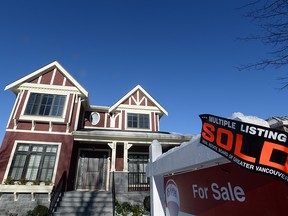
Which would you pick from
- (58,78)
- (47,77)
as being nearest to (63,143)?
(58,78)

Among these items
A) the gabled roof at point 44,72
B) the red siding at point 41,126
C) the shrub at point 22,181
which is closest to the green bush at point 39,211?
the shrub at point 22,181

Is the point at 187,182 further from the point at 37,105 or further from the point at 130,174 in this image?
the point at 37,105

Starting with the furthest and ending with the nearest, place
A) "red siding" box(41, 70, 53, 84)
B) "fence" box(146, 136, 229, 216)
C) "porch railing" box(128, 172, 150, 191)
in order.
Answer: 1. "red siding" box(41, 70, 53, 84)
2. "porch railing" box(128, 172, 150, 191)
3. "fence" box(146, 136, 229, 216)

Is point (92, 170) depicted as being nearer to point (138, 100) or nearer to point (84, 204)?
point (84, 204)

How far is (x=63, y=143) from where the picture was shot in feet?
37.8

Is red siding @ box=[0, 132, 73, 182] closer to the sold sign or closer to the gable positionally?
the gable

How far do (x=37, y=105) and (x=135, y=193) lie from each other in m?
8.24

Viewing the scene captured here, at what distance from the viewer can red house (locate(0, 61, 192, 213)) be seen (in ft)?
34.1

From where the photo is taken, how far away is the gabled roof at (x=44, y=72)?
12.5 m

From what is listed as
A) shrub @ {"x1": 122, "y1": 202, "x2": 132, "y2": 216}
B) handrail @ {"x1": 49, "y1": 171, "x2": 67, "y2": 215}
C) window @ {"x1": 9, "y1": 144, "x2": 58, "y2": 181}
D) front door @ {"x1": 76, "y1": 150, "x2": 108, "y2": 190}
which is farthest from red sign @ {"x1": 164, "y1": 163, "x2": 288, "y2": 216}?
front door @ {"x1": 76, "y1": 150, "x2": 108, "y2": 190}

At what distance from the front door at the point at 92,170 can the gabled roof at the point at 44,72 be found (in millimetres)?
4312

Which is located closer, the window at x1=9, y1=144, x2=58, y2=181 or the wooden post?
the wooden post

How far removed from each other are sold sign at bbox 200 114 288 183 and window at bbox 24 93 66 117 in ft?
39.9

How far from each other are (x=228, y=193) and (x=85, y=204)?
9.22 m
